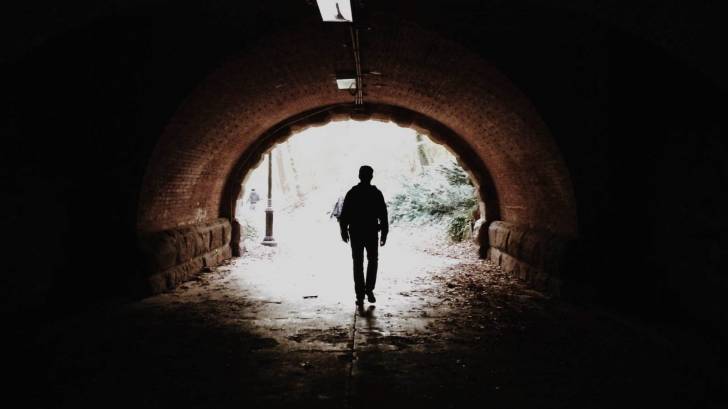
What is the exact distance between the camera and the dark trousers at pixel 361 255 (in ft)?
22.0

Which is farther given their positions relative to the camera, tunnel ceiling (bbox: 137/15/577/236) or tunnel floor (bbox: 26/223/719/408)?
tunnel ceiling (bbox: 137/15/577/236)

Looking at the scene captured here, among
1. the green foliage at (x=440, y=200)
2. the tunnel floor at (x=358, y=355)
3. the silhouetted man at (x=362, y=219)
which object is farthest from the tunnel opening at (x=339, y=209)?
the tunnel floor at (x=358, y=355)

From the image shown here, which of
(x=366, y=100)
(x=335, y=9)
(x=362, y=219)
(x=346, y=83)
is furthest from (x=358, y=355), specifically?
(x=366, y=100)

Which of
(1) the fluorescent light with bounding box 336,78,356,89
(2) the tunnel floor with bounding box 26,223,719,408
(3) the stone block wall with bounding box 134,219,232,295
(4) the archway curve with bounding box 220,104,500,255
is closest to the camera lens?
(2) the tunnel floor with bounding box 26,223,719,408

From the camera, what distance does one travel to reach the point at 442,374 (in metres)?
4.17

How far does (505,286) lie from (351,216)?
130 inches

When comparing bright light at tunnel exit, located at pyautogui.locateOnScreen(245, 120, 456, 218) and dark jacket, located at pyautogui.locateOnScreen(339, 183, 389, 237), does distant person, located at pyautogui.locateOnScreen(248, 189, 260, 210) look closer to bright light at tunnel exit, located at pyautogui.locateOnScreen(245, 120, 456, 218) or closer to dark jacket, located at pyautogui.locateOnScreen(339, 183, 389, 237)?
bright light at tunnel exit, located at pyautogui.locateOnScreen(245, 120, 456, 218)

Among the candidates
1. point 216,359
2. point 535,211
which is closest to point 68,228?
point 216,359

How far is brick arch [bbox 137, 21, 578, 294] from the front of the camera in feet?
22.5

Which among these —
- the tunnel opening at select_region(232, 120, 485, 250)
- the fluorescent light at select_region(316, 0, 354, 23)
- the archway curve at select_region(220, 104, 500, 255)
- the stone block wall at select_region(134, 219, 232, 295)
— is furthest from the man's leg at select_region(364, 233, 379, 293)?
the tunnel opening at select_region(232, 120, 485, 250)

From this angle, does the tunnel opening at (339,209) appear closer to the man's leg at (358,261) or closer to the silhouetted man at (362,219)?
the man's leg at (358,261)

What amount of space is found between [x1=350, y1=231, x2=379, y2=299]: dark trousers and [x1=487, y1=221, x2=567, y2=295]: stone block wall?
2.78 metres

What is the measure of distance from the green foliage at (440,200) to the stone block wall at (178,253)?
7.11 metres

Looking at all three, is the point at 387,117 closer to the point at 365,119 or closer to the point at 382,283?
the point at 365,119
